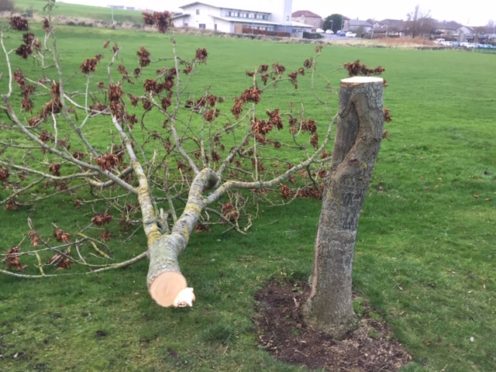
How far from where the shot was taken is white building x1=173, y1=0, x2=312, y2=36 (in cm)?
9331

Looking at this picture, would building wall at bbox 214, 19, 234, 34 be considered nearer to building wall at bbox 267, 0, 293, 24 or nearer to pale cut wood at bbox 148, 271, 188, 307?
building wall at bbox 267, 0, 293, 24

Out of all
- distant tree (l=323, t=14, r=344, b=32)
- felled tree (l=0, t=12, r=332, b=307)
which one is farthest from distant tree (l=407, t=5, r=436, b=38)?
felled tree (l=0, t=12, r=332, b=307)

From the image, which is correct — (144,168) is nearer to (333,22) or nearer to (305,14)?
(333,22)

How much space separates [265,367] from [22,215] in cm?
424

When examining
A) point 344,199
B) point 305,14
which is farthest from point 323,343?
point 305,14

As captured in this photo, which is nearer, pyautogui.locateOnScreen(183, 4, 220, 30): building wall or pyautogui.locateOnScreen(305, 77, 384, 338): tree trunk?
pyautogui.locateOnScreen(305, 77, 384, 338): tree trunk

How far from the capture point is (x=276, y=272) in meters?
5.32

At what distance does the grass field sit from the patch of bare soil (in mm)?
121

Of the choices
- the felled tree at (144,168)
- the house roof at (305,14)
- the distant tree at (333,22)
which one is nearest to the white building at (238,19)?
the distant tree at (333,22)

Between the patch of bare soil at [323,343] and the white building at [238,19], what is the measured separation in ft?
286

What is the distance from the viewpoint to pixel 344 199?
4051 mm

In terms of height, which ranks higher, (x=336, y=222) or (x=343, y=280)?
(x=336, y=222)

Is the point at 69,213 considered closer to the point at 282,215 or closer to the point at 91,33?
the point at 282,215

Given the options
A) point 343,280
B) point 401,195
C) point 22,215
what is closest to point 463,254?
point 401,195
